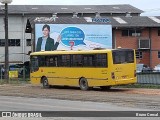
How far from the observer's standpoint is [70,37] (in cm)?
5888

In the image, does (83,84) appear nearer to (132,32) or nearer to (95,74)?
(95,74)

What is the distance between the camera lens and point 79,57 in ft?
103

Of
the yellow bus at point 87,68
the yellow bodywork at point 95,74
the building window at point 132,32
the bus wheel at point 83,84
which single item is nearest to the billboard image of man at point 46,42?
the building window at point 132,32

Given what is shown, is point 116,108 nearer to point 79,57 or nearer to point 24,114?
point 24,114

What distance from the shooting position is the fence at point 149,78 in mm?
32662

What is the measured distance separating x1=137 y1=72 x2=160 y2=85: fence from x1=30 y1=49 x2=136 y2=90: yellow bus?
317 centimetres

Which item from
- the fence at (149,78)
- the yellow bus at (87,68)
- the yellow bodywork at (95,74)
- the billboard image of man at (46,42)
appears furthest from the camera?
the billboard image of man at (46,42)

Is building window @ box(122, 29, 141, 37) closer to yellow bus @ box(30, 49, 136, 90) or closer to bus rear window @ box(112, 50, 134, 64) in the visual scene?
yellow bus @ box(30, 49, 136, 90)

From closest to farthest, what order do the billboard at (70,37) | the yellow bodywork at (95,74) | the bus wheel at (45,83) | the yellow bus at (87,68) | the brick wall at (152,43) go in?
the yellow bodywork at (95,74)
the yellow bus at (87,68)
the bus wheel at (45,83)
the billboard at (70,37)
the brick wall at (152,43)

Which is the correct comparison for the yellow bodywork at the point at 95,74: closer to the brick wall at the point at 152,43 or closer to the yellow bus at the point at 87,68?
the yellow bus at the point at 87,68

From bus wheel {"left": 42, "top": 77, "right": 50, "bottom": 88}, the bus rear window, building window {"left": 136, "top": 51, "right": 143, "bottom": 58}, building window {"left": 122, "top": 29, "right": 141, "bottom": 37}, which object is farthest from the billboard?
the bus rear window

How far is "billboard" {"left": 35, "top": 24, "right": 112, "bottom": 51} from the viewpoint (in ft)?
191

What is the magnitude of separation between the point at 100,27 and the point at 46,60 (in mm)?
27290

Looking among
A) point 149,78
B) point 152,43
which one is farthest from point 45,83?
point 152,43
